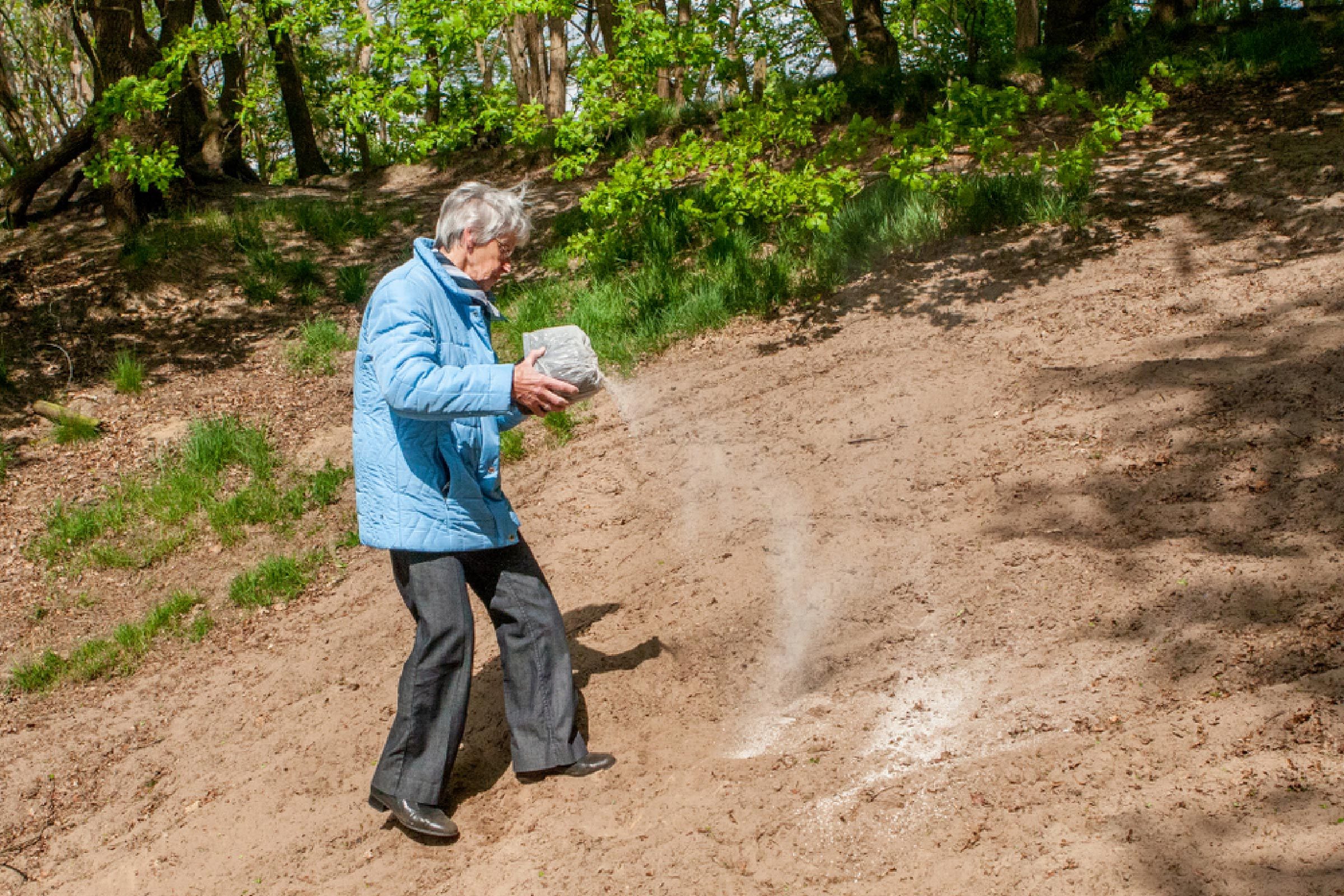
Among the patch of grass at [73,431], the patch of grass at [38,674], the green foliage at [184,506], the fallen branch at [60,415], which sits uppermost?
the fallen branch at [60,415]

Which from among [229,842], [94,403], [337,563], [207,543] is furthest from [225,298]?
[229,842]

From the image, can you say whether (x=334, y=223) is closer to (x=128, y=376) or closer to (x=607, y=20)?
(x=128, y=376)

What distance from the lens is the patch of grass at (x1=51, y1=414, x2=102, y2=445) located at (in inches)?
316

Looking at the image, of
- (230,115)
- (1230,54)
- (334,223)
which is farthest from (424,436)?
(230,115)

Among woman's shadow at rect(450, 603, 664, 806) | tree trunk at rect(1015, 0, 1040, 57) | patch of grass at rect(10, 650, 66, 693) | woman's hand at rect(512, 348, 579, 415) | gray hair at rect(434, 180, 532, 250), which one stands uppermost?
tree trunk at rect(1015, 0, 1040, 57)

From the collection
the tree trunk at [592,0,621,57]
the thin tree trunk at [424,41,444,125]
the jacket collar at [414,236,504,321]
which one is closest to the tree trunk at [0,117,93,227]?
the thin tree trunk at [424,41,444,125]

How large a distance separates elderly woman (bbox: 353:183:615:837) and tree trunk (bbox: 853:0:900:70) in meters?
8.49

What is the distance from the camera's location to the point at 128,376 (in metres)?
8.67

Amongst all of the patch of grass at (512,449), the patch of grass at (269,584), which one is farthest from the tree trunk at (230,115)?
the patch of grass at (269,584)

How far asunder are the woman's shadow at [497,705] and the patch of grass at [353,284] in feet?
18.4

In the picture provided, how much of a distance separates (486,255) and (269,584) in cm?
342

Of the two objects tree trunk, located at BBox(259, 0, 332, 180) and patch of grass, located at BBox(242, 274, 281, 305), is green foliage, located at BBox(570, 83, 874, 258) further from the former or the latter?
tree trunk, located at BBox(259, 0, 332, 180)

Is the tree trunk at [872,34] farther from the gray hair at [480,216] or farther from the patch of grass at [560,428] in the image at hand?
the gray hair at [480,216]

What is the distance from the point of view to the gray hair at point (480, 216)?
3.42 meters
